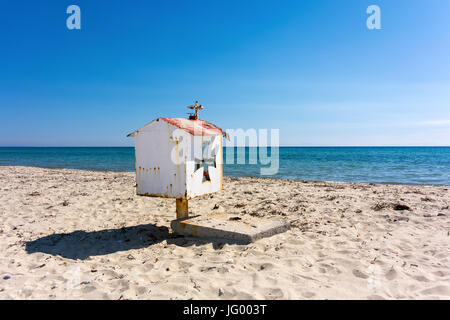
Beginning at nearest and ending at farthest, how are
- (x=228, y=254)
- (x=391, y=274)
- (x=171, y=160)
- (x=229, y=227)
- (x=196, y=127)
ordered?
(x=391, y=274) < (x=228, y=254) < (x=171, y=160) < (x=229, y=227) < (x=196, y=127)

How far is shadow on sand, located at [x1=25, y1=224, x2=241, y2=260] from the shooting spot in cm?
488

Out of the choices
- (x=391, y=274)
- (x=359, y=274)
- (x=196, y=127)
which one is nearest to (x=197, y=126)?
(x=196, y=127)

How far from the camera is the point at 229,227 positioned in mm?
5176

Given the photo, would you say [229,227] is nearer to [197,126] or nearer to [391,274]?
[197,126]

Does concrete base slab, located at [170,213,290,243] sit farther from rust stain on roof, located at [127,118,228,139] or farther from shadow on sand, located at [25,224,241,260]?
rust stain on roof, located at [127,118,228,139]

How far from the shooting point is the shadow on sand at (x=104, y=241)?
4.88 m

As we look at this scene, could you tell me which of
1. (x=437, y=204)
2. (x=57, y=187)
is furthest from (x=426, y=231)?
(x=57, y=187)

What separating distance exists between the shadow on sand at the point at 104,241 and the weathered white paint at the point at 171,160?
0.89 metres

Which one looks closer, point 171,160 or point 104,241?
point 171,160

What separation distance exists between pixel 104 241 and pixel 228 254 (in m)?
2.53

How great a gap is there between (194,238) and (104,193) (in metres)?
5.67

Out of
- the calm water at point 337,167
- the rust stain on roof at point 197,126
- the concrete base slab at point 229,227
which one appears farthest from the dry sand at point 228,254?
the calm water at point 337,167

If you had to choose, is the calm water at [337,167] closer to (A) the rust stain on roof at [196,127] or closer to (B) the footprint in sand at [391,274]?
(A) the rust stain on roof at [196,127]
